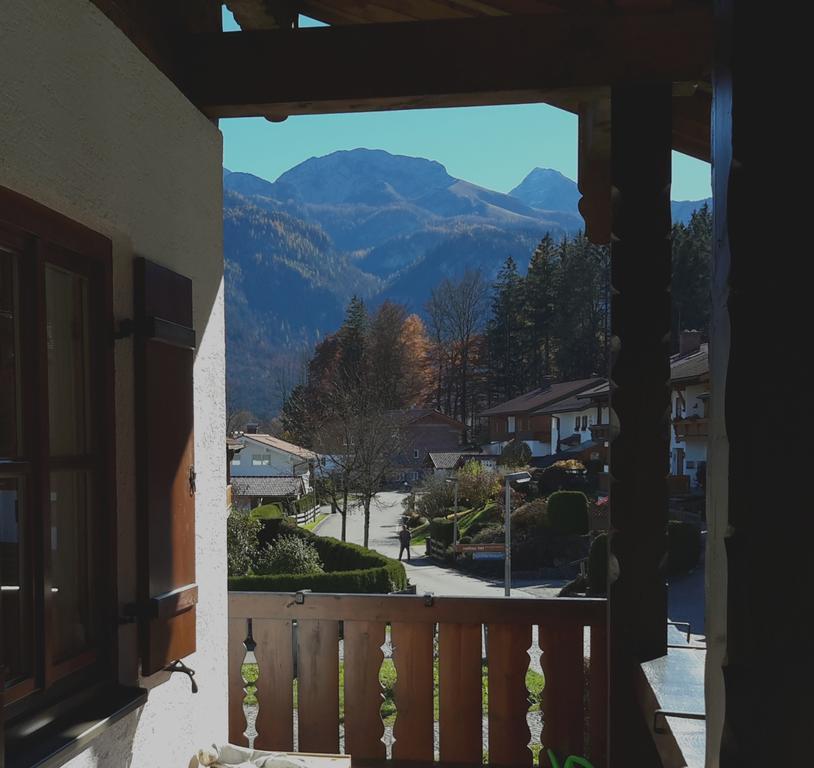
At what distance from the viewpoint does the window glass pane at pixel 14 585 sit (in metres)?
1.49

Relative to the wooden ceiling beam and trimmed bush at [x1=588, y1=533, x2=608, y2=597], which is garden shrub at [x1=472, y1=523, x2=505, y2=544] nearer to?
trimmed bush at [x1=588, y1=533, x2=608, y2=597]

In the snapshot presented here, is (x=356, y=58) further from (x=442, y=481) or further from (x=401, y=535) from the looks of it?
(x=442, y=481)

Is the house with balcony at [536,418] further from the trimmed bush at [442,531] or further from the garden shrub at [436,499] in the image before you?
the trimmed bush at [442,531]

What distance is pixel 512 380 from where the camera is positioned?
40125 mm

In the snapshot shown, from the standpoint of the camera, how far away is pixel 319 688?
105 inches

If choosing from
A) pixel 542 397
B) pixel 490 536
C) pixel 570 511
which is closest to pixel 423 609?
pixel 570 511

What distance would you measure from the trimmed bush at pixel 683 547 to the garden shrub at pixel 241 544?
25.1ft

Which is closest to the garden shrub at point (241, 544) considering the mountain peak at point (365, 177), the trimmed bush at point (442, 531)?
the trimmed bush at point (442, 531)

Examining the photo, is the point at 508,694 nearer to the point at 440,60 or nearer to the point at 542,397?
the point at 440,60

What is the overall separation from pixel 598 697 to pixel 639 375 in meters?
1.06

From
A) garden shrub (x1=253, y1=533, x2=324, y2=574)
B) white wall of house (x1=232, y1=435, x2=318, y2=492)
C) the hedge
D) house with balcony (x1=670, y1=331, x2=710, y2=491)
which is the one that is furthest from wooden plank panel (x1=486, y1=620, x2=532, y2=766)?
white wall of house (x1=232, y1=435, x2=318, y2=492)

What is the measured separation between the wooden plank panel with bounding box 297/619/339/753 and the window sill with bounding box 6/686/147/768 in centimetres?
92

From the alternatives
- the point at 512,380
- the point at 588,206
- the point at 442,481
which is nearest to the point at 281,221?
the point at 512,380

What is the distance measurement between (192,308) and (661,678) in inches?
60.1
